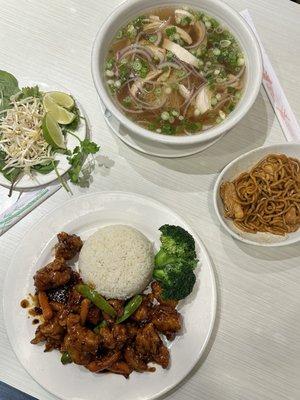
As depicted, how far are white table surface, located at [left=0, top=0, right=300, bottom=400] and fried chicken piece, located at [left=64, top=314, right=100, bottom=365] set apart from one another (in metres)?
0.25

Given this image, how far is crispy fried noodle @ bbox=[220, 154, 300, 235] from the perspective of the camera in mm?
1916

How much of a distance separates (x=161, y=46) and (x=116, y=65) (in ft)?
0.62

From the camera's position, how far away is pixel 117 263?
74.6 inches

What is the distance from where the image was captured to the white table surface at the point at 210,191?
1920 millimetres

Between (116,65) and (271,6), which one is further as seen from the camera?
(271,6)

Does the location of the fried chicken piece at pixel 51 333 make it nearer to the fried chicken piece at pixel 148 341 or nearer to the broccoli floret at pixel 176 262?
the fried chicken piece at pixel 148 341

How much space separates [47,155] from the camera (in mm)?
1927

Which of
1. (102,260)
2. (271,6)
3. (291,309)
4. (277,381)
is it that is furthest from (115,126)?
(277,381)

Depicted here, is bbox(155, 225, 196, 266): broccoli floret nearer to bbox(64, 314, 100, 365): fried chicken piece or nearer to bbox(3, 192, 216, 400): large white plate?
bbox(3, 192, 216, 400): large white plate

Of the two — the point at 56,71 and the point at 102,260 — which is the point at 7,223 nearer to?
the point at 102,260

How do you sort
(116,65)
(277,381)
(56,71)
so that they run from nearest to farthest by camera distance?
(116,65) → (277,381) → (56,71)

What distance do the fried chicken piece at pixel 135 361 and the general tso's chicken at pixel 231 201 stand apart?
2.15 feet

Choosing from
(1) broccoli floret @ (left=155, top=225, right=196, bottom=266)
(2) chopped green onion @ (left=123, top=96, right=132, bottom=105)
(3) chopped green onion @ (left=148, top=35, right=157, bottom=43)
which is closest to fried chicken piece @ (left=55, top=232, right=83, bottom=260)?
(1) broccoli floret @ (left=155, top=225, right=196, bottom=266)

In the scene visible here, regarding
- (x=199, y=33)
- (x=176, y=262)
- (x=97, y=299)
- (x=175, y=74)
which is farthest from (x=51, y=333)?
(x=199, y=33)
